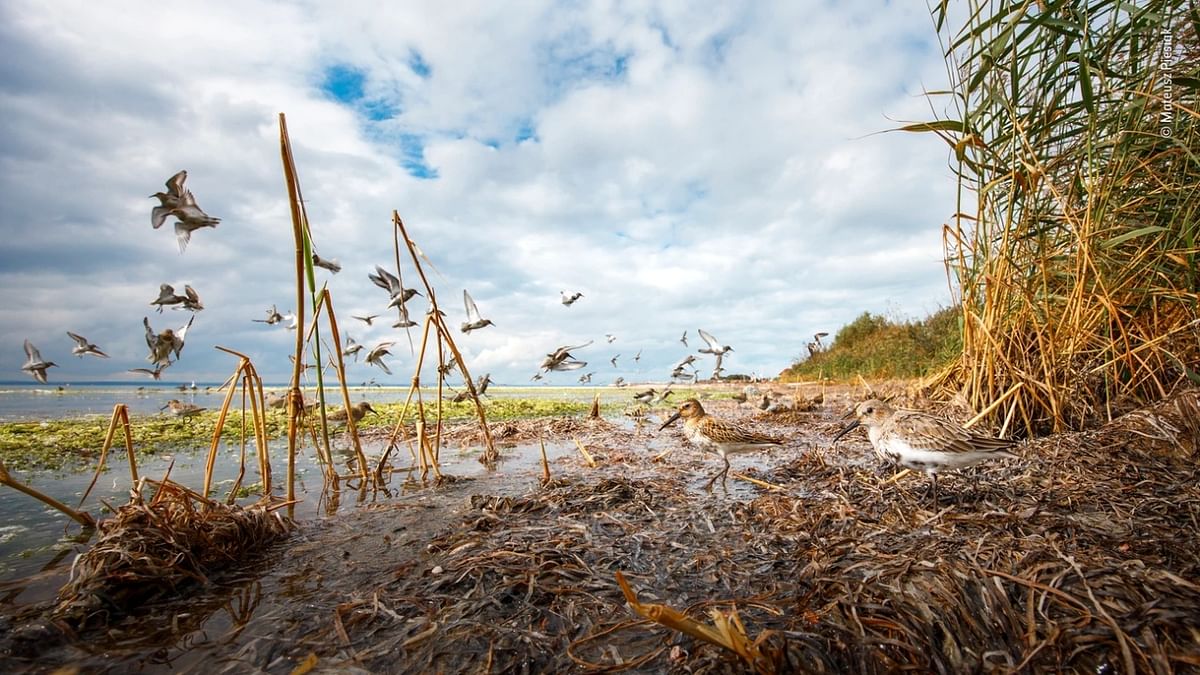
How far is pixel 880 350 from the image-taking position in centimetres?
2258

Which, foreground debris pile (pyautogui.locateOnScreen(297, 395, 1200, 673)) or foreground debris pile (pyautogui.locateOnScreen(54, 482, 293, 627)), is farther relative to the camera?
foreground debris pile (pyautogui.locateOnScreen(54, 482, 293, 627))

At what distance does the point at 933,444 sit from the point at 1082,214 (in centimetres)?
278

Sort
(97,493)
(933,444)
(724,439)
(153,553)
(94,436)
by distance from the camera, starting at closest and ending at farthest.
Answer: (153,553)
(933,444)
(97,493)
(724,439)
(94,436)

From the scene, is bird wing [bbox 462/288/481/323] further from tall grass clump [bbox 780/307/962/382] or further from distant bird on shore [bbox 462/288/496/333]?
tall grass clump [bbox 780/307/962/382]

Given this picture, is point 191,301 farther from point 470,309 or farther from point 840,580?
point 840,580

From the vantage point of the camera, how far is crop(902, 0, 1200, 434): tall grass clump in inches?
175

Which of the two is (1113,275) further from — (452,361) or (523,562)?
(452,361)

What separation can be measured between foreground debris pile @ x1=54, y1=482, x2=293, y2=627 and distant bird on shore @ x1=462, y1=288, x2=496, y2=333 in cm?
355

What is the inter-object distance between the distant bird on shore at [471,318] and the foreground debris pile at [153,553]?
355 centimetres

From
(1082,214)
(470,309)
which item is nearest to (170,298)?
Answer: (470,309)

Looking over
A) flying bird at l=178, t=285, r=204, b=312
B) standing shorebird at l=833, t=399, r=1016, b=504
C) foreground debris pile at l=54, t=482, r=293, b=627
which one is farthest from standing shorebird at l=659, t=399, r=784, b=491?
flying bird at l=178, t=285, r=204, b=312

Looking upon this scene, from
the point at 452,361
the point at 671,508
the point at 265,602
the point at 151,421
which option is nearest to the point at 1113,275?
the point at 671,508

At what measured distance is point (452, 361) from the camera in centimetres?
556

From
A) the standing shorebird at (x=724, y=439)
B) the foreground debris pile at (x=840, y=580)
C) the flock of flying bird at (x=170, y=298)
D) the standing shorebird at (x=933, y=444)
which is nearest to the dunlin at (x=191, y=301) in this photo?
the flock of flying bird at (x=170, y=298)
